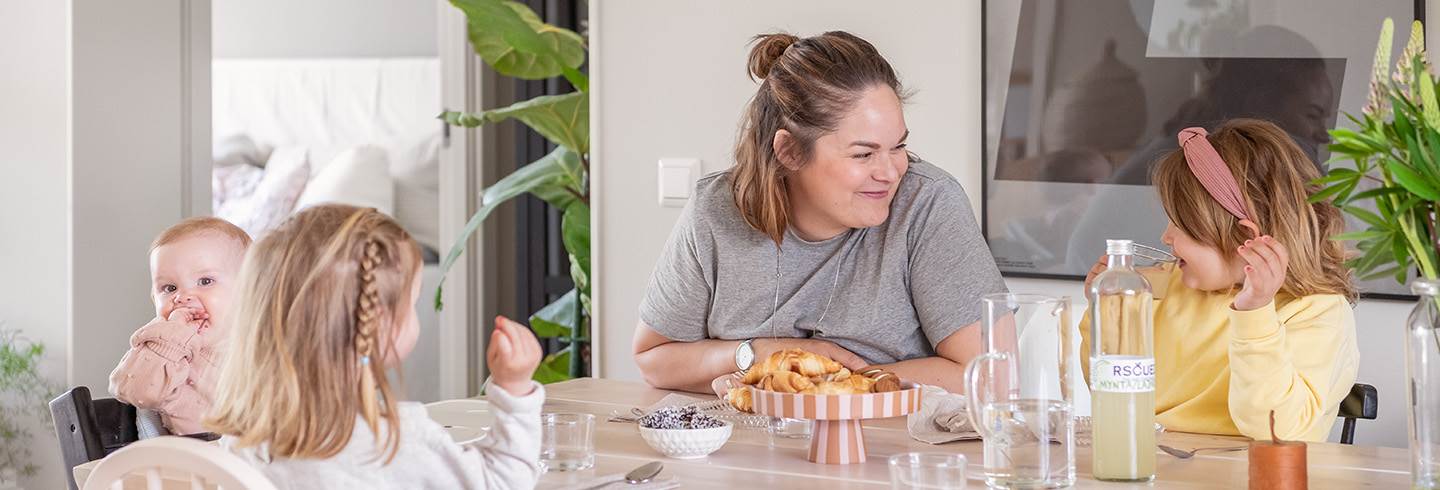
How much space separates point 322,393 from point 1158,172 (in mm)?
1189

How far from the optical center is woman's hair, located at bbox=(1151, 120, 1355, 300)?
5.91 ft

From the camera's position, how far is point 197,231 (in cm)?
221

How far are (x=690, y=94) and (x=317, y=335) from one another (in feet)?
5.99

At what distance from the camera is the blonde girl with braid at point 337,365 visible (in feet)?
3.92

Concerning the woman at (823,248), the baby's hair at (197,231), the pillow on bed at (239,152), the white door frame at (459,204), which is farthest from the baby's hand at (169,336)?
the pillow on bed at (239,152)

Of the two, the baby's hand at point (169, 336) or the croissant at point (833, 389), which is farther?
the baby's hand at point (169, 336)

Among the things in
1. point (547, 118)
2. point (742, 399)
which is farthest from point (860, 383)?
point (547, 118)

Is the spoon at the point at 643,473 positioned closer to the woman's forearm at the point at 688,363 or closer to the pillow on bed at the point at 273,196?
Answer: the woman's forearm at the point at 688,363

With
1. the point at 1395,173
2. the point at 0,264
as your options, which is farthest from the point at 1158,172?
the point at 0,264

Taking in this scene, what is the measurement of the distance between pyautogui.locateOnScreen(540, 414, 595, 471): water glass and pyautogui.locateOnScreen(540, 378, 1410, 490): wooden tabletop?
2 cm

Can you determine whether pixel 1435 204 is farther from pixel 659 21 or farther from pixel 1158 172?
pixel 659 21

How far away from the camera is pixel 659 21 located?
2.99 meters

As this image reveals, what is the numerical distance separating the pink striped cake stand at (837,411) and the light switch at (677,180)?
1383 millimetres

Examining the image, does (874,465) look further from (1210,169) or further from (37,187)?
(37,187)
